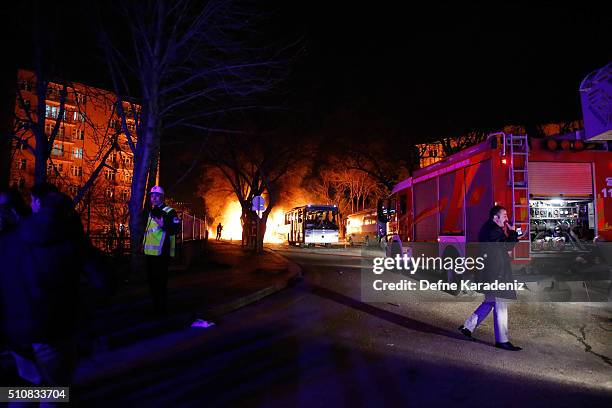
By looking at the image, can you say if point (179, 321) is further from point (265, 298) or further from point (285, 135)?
point (285, 135)

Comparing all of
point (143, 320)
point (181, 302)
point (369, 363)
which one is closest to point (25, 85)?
point (181, 302)

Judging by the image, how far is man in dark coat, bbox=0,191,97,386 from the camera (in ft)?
8.23

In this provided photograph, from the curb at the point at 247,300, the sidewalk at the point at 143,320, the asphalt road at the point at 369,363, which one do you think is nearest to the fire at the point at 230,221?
the curb at the point at 247,300

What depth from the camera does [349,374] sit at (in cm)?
487

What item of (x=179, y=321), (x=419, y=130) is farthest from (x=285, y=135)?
(x=179, y=321)

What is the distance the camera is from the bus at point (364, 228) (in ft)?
127

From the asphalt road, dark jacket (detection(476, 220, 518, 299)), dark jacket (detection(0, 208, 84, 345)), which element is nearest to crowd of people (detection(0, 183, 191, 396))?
dark jacket (detection(0, 208, 84, 345))

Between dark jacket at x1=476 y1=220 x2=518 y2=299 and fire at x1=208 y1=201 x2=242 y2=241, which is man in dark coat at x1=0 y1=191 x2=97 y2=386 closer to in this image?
dark jacket at x1=476 y1=220 x2=518 y2=299

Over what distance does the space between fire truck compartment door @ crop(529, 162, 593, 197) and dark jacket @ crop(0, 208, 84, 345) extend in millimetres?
8760

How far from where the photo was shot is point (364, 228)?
1661 inches

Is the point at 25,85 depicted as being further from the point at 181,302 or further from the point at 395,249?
the point at 395,249

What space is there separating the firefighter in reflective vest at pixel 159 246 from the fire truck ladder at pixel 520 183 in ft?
20.4

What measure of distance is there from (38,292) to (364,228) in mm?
40313

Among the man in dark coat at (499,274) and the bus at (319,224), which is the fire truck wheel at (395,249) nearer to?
the man in dark coat at (499,274)
